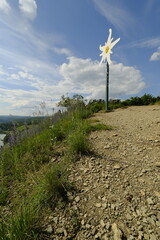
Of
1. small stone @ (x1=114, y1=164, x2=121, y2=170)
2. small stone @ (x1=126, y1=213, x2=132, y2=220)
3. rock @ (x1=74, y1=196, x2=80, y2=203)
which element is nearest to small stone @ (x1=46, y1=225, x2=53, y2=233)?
rock @ (x1=74, y1=196, x2=80, y2=203)

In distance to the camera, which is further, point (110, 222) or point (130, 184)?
point (130, 184)

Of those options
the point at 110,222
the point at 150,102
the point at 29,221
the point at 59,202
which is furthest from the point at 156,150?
the point at 150,102

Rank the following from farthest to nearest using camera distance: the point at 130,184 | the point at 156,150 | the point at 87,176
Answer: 1. the point at 156,150
2. the point at 87,176
3. the point at 130,184

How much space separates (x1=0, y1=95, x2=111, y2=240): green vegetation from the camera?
4.23 ft

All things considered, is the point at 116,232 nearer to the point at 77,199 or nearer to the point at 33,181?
the point at 77,199

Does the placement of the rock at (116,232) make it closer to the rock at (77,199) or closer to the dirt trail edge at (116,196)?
the dirt trail edge at (116,196)

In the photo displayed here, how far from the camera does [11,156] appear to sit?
118 inches

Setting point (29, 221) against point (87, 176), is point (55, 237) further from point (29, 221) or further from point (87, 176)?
point (87, 176)

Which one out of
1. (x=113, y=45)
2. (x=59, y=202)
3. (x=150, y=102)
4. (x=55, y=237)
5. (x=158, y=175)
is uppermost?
(x=113, y=45)

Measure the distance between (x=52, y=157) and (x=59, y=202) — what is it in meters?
1.20

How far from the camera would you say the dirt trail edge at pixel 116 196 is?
1.32 metres

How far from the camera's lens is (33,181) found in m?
2.11

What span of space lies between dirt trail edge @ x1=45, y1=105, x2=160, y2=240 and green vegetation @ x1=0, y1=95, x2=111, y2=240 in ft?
0.48

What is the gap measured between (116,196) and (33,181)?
4.28 feet
